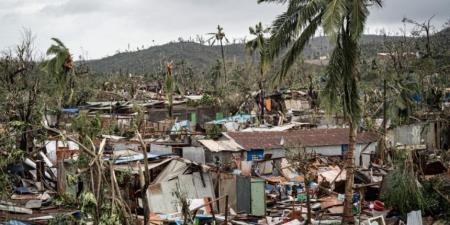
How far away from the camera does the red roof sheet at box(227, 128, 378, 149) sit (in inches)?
972

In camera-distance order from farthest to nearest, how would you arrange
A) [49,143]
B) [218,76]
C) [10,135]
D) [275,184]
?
[218,76] < [49,143] < [275,184] < [10,135]

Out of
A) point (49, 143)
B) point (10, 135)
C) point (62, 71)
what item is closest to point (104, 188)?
point (10, 135)

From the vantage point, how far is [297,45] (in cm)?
1430

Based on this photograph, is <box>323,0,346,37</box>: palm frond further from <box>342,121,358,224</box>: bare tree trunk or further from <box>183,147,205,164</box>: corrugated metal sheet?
<box>183,147,205,164</box>: corrugated metal sheet

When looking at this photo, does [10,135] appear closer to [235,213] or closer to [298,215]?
[235,213]

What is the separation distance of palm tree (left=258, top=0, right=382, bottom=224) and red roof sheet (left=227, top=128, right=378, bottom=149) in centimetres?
997

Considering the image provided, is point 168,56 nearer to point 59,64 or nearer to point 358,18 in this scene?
point 59,64

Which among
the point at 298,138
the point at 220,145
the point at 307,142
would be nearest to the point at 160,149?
the point at 220,145

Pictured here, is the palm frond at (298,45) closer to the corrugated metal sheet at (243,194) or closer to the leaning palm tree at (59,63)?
the corrugated metal sheet at (243,194)

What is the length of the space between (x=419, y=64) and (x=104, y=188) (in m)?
18.7

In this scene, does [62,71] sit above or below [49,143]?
above

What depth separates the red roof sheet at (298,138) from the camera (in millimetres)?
24688

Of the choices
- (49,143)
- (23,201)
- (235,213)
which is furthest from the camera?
(49,143)

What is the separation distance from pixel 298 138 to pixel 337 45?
41.4 feet
